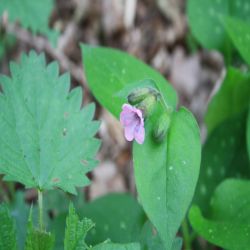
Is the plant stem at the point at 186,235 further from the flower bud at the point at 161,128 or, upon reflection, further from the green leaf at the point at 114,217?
the flower bud at the point at 161,128

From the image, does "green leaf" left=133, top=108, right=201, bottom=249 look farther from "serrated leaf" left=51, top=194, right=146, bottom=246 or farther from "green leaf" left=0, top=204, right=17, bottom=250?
"green leaf" left=0, top=204, right=17, bottom=250

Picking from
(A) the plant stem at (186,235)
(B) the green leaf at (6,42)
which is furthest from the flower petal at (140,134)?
(B) the green leaf at (6,42)

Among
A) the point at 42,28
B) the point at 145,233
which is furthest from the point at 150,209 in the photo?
the point at 42,28

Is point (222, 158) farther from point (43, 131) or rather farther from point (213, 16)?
point (43, 131)

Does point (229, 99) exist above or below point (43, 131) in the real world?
below

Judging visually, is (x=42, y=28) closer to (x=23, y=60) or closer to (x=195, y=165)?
(x=23, y=60)

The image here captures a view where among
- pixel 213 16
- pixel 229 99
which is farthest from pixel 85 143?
pixel 213 16
